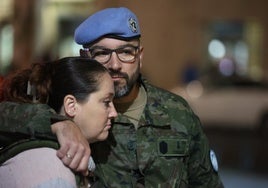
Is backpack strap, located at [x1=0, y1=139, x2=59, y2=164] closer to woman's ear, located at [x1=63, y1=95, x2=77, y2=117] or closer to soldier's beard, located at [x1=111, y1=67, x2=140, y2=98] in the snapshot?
woman's ear, located at [x1=63, y1=95, x2=77, y2=117]

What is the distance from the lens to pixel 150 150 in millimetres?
3053

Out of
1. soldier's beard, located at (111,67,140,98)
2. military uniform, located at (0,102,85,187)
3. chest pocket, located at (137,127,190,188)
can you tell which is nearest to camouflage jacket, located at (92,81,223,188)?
chest pocket, located at (137,127,190,188)

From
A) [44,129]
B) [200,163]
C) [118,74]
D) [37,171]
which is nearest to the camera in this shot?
[37,171]

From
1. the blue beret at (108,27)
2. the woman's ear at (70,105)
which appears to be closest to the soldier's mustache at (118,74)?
the blue beret at (108,27)

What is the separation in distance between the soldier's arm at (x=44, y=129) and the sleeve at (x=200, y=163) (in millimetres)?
773

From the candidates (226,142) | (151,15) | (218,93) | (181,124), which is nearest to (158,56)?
(151,15)

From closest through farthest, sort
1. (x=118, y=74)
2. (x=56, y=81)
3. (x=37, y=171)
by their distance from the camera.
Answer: (x=37, y=171) < (x=56, y=81) < (x=118, y=74)

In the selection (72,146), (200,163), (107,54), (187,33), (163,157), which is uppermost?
(107,54)

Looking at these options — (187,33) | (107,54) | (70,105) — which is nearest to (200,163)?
(107,54)

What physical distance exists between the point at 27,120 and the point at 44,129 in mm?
111

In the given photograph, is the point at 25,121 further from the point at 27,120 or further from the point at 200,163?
the point at 200,163

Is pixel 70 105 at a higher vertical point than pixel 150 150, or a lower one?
higher

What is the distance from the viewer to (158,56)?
24.8m

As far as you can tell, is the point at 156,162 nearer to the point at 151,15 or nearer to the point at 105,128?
the point at 105,128
